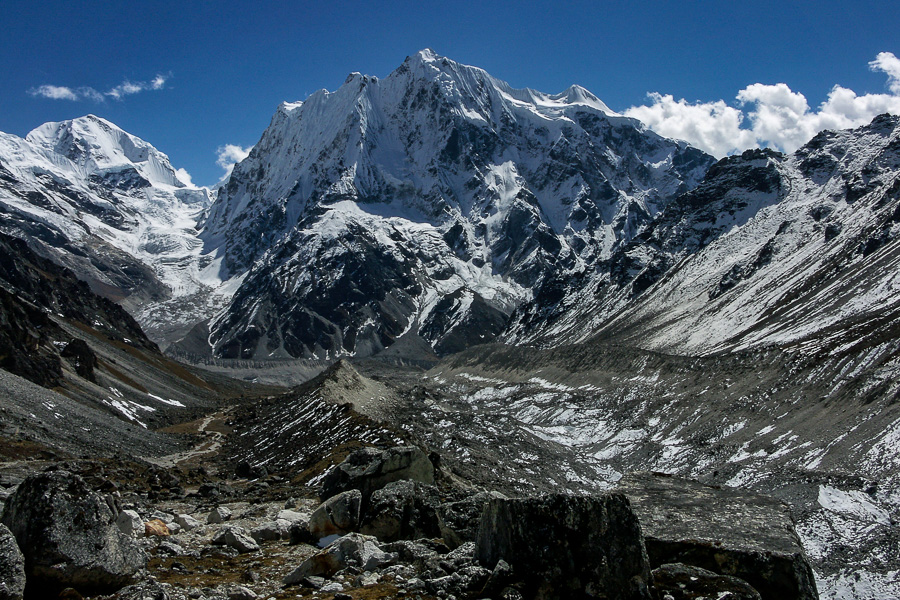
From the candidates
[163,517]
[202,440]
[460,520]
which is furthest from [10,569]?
[202,440]

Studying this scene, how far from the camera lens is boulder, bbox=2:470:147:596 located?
11.7 metres

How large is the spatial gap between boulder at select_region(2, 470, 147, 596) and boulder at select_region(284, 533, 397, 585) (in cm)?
339

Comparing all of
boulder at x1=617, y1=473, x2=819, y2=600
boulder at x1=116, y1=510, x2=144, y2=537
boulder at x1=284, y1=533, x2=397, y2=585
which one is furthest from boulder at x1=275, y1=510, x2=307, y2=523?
boulder at x1=617, y1=473, x2=819, y2=600

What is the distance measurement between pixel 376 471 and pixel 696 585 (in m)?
13.9

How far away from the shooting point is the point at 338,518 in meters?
19.5

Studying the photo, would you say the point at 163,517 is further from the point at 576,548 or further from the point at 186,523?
the point at 576,548

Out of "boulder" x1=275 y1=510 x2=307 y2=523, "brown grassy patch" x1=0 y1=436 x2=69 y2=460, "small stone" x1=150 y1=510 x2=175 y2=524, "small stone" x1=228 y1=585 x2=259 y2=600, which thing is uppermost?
"boulder" x1=275 y1=510 x2=307 y2=523

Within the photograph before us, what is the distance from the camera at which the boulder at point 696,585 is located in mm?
11328

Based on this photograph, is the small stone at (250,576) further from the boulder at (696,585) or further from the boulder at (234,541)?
the boulder at (696,585)

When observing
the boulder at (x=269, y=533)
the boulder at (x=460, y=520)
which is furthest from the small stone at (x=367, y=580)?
the boulder at (x=269, y=533)

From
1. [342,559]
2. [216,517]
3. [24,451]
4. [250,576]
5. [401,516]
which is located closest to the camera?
[250,576]

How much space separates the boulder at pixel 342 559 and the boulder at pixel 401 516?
292cm

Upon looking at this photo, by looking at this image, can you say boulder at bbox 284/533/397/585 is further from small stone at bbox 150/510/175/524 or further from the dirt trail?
the dirt trail

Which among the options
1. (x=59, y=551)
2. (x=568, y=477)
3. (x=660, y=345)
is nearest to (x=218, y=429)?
(x=568, y=477)
